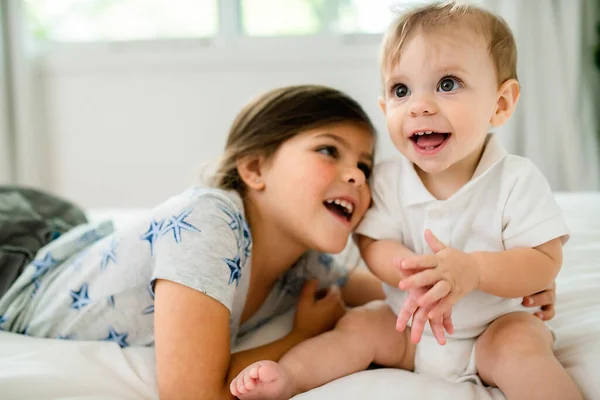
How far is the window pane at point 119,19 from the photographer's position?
2.78m

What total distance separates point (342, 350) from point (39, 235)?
81 cm

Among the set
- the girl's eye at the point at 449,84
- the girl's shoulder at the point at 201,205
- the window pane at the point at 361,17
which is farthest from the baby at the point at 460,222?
the window pane at the point at 361,17

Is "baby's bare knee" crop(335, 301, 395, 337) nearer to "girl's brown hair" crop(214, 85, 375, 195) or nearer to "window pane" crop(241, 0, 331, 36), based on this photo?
"girl's brown hair" crop(214, 85, 375, 195)

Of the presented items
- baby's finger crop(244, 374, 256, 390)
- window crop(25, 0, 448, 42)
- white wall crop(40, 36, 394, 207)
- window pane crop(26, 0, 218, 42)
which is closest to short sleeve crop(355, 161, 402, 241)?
baby's finger crop(244, 374, 256, 390)

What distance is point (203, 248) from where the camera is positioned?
0.93m

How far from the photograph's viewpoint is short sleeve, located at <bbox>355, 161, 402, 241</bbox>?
3.33 feet

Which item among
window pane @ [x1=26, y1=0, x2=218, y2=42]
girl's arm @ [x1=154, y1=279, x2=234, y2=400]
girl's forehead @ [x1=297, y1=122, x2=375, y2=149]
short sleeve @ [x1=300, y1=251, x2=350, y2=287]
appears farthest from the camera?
window pane @ [x1=26, y1=0, x2=218, y2=42]

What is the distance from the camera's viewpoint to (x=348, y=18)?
8.75ft

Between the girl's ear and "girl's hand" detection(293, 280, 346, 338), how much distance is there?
0.24m

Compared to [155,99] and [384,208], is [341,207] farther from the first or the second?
[155,99]

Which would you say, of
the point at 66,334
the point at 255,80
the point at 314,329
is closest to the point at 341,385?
the point at 314,329

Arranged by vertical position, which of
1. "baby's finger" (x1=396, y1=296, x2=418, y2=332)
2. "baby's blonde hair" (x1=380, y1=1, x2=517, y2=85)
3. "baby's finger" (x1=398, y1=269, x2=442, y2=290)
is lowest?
"baby's finger" (x1=396, y1=296, x2=418, y2=332)

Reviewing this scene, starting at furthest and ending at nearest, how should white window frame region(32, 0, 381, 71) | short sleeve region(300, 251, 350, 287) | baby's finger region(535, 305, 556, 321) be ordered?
white window frame region(32, 0, 381, 71), short sleeve region(300, 251, 350, 287), baby's finger region(535, 305, 556, 321)

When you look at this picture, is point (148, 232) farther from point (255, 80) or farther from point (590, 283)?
point (255, 80)
